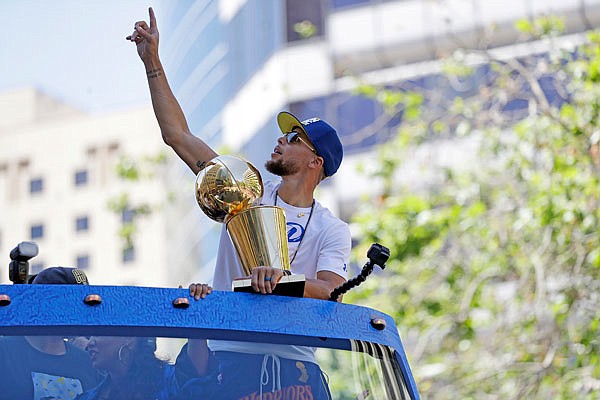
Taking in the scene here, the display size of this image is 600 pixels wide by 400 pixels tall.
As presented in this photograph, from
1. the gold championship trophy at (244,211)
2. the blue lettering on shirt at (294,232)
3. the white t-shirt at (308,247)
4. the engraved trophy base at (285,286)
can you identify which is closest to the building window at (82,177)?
the white t-shirt at (308,247)

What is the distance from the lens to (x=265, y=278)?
376 cm

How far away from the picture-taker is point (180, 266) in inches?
1638

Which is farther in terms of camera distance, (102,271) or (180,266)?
(102,271)

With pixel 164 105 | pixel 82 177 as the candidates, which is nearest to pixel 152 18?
pixel 164 105

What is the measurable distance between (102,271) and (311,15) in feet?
131

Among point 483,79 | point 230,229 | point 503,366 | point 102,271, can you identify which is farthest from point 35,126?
point 230,229

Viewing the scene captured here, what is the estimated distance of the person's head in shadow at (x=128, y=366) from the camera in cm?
354

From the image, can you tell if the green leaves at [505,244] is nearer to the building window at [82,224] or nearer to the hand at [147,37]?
the hand at [147,37]

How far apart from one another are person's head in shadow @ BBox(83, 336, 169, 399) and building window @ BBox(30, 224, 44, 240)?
62892mm

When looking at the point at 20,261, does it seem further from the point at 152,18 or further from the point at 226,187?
the point at 152,18

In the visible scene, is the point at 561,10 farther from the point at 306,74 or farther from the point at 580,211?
the point at 580,211

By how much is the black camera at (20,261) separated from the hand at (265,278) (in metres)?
0.93

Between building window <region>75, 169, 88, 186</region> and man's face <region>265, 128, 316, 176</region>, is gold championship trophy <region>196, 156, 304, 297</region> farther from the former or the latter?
building window <region>75, 169, 88, 186</region>

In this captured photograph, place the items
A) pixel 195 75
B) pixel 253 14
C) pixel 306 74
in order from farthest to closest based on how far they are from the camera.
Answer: pixel 195 75 → pixel 253 14 → pixel 306 74
